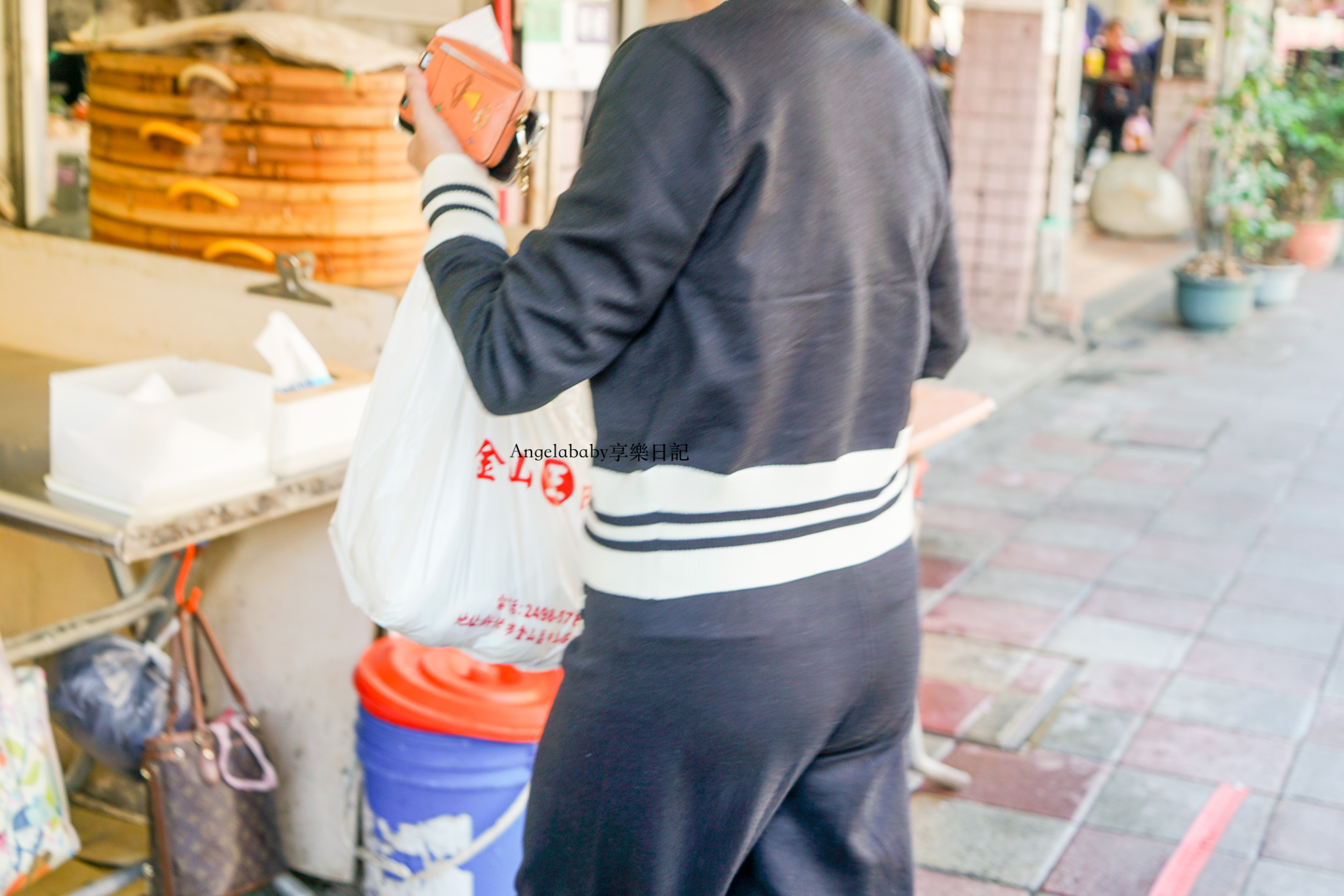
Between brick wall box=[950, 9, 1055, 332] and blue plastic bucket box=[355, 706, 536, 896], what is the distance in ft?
19.0

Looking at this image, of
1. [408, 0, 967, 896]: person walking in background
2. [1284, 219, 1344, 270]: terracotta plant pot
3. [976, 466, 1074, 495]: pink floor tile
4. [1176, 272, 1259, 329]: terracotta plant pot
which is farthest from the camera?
[1284, 219, 1344, 270]: terracotta plant pot

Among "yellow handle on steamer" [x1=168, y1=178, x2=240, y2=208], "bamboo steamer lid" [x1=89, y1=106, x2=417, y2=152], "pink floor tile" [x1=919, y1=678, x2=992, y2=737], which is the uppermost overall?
"bamboo steamer lid" [x1=89, y1=106, x2=417, y2=152]

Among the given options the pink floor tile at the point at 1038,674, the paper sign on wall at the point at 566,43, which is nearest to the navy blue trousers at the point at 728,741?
the pink floor tile at the point at 1038,674

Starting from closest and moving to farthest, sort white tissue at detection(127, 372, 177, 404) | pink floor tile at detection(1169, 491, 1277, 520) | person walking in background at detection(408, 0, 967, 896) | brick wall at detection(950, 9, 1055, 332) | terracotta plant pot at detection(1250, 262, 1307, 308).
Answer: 1. person walking in background at detection(408, 0, 967, 896)
2. white tissue at detection(127, 372, 177, 404)
3. pink floor tile at detection(1169, 491, 1277, 520)
4. brick wall at detection(950, 9, 1055, 332)
5. terracotta plant pot at detection(1250, 262, 1307, 308)

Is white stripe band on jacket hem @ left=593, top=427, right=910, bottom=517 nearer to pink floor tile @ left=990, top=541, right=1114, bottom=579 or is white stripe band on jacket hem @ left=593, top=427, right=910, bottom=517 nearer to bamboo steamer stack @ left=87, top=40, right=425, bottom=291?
bamboo steamer stack @ left=87, top=40, right=425, bottom=291

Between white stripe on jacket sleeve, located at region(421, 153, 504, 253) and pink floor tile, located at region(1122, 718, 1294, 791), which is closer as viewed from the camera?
white stripe on jacket sleeve, located at region(421, 153, 504, 253)

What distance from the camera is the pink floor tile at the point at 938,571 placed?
14.7ft

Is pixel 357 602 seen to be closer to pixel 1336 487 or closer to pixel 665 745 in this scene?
pixel 665 745

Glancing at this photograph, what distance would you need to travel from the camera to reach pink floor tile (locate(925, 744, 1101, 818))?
3137 millimetres

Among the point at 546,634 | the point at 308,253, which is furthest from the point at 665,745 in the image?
the point at 308,253

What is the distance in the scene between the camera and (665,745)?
1391 mm

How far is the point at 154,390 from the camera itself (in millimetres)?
2102

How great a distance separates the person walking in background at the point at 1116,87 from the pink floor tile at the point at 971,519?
10974 millimetres

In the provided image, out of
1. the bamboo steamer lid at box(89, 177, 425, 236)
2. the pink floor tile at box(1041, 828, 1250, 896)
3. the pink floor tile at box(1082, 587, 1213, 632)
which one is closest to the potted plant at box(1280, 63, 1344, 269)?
the pink floor tile at box(1082, 587, 1213, 632)
